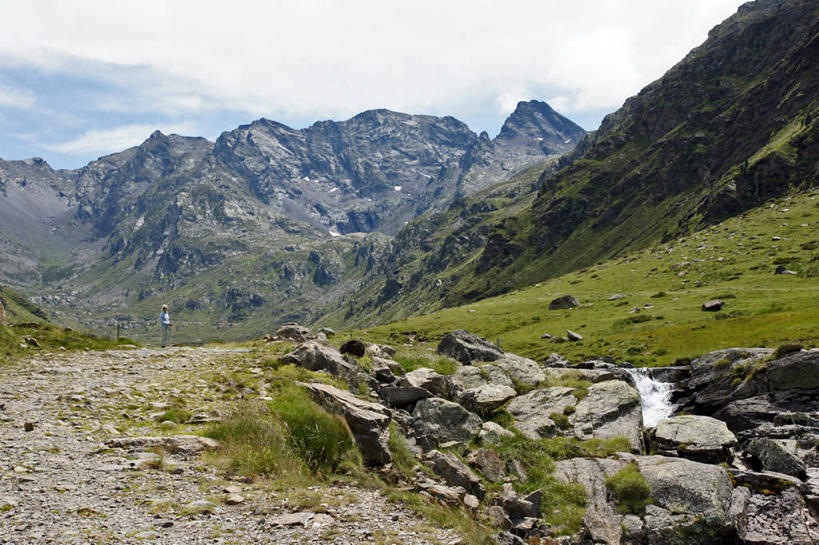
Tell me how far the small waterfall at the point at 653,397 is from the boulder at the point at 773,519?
23.5m

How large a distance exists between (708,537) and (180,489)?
728 inches

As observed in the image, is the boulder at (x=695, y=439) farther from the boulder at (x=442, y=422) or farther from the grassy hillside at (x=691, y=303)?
the grassy hillside at (x=691, y=303)

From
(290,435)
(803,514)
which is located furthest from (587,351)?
(290,435)

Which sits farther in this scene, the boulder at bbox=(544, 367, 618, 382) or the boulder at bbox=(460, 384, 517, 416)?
the boulder at bbox=(544, 367, 618, 382)

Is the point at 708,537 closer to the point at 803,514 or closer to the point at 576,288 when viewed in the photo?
the point at 803,514

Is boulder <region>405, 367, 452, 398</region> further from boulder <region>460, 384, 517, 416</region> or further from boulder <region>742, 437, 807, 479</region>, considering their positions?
boulder <region>742, 437, 807, 479</region>

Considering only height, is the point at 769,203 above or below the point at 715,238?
above

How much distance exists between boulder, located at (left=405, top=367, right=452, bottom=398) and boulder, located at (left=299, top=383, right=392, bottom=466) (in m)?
7.33

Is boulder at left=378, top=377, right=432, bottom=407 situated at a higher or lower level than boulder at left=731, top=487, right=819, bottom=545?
higher

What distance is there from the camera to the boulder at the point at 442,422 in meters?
22.3

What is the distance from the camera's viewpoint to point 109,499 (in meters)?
10.3

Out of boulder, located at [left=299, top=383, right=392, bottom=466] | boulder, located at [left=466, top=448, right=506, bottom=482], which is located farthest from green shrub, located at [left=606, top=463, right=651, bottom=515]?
boulder, located at [left=299, top=383, right=392, bottom=466]

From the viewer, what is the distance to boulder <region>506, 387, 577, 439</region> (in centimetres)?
2571

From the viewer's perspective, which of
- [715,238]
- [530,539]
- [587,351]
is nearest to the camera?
[530,539]
